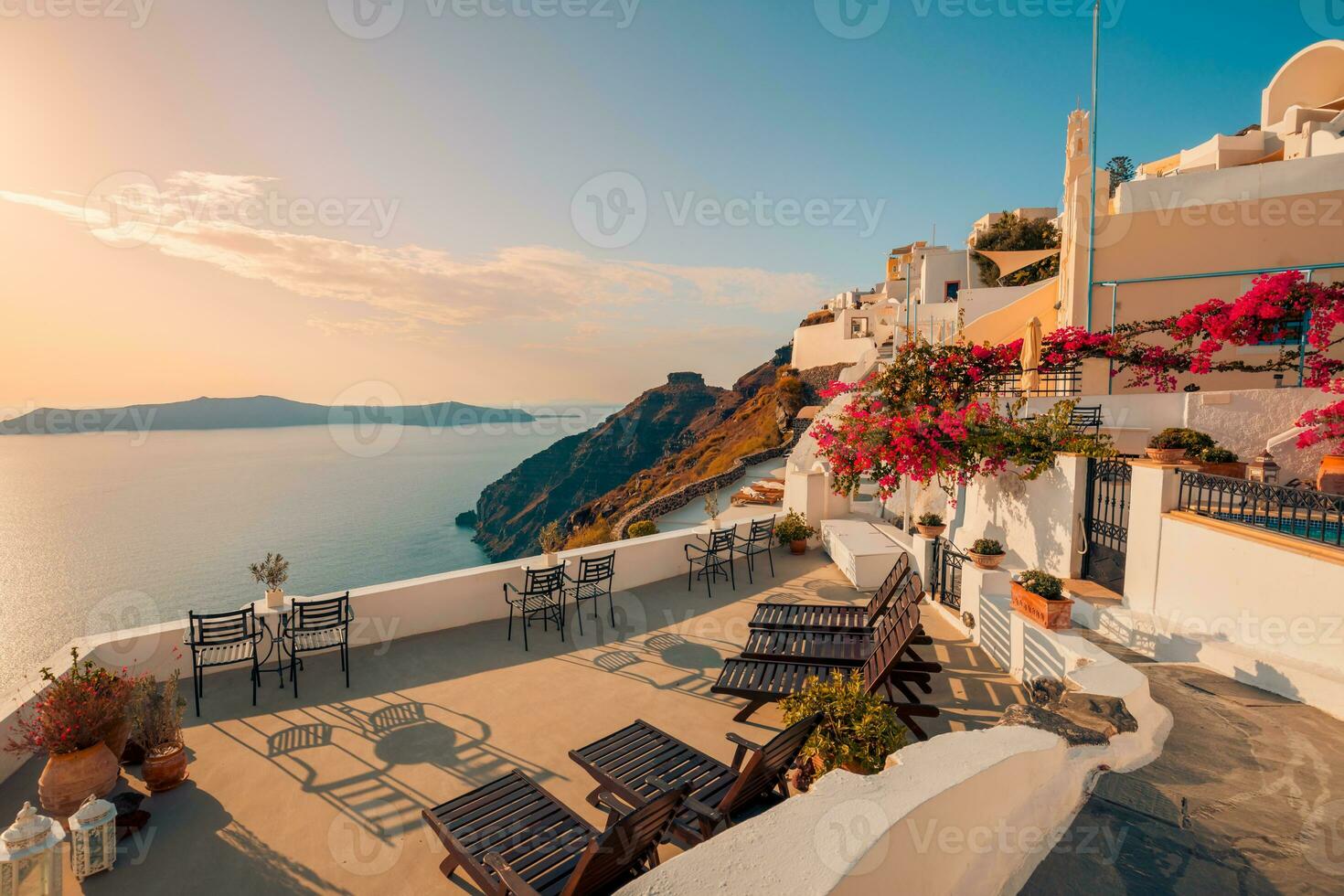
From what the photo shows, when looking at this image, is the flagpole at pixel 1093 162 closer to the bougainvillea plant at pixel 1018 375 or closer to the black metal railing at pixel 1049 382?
the bougainvillea plant at pixel 1018 375

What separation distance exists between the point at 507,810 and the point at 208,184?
1153 cm

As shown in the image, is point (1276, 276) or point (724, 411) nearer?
point (1276, 276)

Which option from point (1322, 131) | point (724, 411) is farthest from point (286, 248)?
point (724, 411)

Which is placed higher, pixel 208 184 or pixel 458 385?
pixel 208 184

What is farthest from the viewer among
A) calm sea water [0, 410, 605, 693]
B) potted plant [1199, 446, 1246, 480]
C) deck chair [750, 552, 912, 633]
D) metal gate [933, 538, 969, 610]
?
calm sea water [0, 410, 605, 693]

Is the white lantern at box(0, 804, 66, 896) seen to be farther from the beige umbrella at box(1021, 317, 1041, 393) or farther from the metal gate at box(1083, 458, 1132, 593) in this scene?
the beige umbrella at box(1021, 317, 1041, 393)

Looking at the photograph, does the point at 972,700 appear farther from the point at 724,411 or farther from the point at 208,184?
the point at 724,411

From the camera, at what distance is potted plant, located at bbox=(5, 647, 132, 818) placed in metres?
3.67

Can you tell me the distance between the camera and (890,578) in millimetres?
6297

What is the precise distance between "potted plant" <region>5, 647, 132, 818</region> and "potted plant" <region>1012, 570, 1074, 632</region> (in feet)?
23.2

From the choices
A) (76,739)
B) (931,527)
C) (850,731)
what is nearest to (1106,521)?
(931,527)

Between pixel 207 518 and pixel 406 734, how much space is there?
8868cm

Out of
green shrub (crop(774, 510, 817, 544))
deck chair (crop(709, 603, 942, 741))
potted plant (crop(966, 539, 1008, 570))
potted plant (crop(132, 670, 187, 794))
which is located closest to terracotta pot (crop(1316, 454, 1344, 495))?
potted plant (crop(966, 539, 1008, 570))

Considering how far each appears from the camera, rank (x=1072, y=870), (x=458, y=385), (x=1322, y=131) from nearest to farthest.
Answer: (x=1072, y=870) → (x=1322, y=131) → (x=458, y=385)
